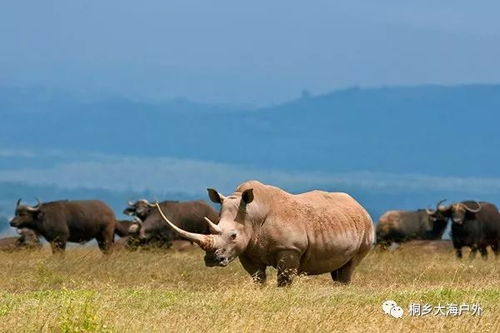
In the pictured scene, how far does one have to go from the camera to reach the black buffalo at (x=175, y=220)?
32.7 metres

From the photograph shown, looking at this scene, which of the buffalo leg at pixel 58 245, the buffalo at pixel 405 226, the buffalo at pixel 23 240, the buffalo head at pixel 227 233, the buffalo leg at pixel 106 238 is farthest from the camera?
the buffalo at pixel 405 226

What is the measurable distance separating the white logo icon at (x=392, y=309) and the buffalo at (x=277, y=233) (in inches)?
94.9

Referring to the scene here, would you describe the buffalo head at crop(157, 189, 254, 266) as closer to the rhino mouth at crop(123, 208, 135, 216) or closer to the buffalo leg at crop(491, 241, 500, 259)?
the buffalo leg at crop(491, 241, 500, 259)

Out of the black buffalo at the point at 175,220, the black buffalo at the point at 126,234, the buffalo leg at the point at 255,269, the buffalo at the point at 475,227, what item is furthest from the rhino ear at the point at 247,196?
the buffalo at the point at 475,227

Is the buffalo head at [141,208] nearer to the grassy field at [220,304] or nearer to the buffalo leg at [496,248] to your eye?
the buffalo leg at [496,248]

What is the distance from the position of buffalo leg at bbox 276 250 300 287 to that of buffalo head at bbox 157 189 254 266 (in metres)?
0.57

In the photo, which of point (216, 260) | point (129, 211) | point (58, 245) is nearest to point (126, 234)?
point (129, 211)

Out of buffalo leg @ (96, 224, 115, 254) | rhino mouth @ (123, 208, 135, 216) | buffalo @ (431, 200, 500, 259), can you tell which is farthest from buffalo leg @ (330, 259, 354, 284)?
rhino mouth @ (123, 208, 135, 216)

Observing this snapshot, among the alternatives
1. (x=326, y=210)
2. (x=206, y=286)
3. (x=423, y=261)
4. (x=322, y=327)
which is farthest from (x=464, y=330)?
(x=423, y=261)

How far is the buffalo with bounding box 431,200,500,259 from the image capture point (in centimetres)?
3309

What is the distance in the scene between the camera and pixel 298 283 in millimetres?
15055

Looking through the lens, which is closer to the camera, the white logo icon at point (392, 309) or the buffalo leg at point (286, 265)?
the white logo icon at point (392, 309)

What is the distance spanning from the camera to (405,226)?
4109 centimetres

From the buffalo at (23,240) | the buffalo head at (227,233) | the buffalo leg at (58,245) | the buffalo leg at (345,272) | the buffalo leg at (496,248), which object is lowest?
the buffalo leg at (496,248)
